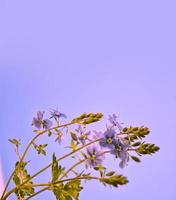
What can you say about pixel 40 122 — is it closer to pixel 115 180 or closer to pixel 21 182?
pixel 21 182

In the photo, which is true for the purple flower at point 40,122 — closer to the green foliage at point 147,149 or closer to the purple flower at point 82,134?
the purple flower at point 82,134

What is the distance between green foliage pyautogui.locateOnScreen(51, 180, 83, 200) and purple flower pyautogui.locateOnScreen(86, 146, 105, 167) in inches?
1.7

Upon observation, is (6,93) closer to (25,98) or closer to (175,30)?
(25,98)

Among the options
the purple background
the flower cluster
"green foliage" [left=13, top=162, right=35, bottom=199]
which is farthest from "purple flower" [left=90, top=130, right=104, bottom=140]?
the purple background

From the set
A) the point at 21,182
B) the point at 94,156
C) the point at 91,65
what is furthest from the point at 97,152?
the point at 91,65

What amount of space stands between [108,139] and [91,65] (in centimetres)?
90

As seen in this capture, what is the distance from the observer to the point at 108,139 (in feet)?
1.99

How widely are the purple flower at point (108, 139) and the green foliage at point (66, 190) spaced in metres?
0.09

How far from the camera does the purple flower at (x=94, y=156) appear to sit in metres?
0.63

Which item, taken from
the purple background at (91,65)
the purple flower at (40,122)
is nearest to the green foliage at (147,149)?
the purple flower at (40,122)

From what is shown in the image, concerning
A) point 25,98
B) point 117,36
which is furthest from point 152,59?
point 25,98

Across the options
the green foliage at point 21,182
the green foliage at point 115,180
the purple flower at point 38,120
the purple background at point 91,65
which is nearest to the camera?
the green foliage at point 115,180

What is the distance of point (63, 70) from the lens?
152 centimetres

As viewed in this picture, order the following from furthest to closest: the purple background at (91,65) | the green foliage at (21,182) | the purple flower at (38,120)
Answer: the purple background at (91,65) → the purple flower at (38,120) → the green foliage at (21,182)
